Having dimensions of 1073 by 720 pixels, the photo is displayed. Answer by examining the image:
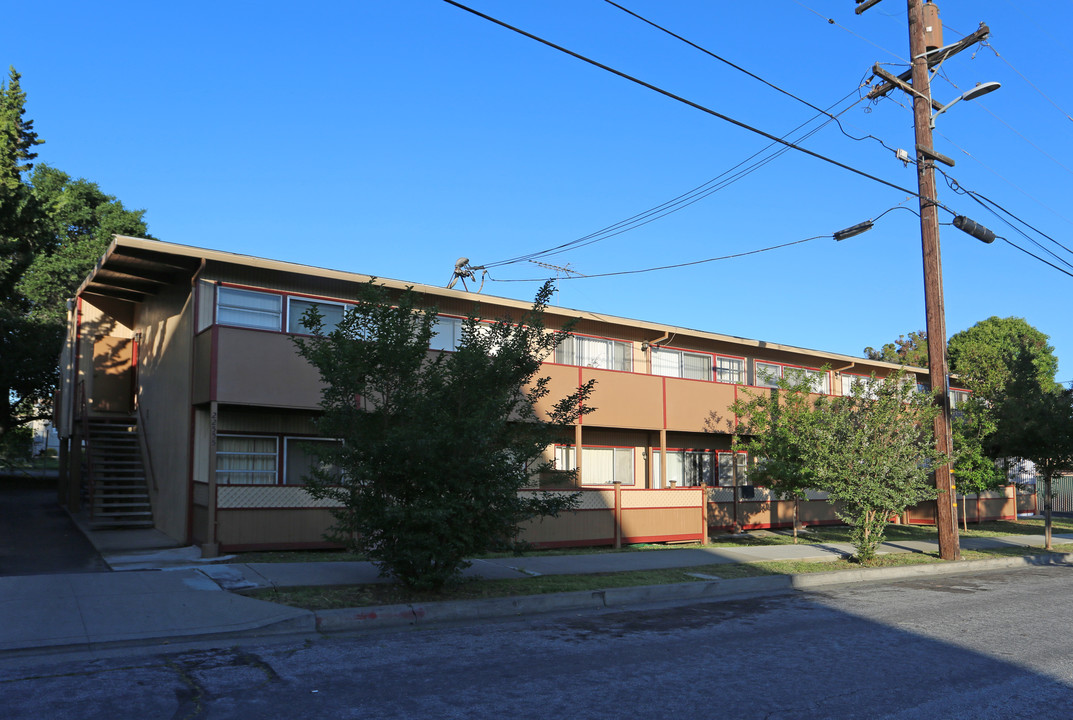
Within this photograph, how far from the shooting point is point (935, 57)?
1745cm

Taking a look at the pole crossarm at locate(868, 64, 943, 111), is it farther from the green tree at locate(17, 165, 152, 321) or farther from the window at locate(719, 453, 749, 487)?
the green tree at locate(17, 165, 152, 321)

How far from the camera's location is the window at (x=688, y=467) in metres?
23.4

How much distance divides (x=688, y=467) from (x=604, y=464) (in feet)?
11.1

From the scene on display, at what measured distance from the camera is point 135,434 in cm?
2033

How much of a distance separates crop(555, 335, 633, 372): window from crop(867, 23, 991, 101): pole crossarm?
891 centimetres

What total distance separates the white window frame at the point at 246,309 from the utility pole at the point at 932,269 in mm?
13395

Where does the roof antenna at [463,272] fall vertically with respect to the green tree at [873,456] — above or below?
above

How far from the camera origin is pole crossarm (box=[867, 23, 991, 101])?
55.5 feet

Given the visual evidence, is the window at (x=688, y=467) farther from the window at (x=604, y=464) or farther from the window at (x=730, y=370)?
the window at (x=730, y=370)

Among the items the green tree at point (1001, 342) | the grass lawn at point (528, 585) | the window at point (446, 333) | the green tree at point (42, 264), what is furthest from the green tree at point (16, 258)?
the green tree at point (1001, 342)

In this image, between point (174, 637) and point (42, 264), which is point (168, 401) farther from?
point (42, 264)

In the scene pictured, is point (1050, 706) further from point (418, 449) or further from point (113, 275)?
point (113, 275)

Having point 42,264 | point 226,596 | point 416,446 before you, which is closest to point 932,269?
point 416,446

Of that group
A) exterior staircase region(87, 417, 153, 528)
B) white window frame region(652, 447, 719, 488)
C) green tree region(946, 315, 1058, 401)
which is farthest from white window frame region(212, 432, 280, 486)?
green tree region(946, 315, 1058, 401)
